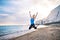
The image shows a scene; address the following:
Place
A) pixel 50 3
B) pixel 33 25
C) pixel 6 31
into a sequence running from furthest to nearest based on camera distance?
pixel 50 3
pixel 33 25
pixel 6 31

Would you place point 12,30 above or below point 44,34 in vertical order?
above

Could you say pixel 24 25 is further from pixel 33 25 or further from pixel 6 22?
pixel 6 22

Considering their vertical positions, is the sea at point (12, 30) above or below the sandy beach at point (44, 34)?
above

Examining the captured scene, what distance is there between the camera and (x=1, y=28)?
7.50 ft

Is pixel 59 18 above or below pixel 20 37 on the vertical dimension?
above

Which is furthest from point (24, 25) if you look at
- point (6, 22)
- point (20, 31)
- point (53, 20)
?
point (53, 20)

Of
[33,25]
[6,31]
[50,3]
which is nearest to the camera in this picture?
[6,31]

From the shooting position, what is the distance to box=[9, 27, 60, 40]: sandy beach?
7.68 feet

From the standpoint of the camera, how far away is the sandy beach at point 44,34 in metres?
2.34

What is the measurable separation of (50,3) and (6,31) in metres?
1.11

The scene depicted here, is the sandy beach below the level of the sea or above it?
below

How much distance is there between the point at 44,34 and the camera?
2400mm

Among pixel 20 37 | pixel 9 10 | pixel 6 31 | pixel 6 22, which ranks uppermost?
pixel 9 10

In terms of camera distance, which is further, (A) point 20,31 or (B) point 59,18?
(B) point 59,18
